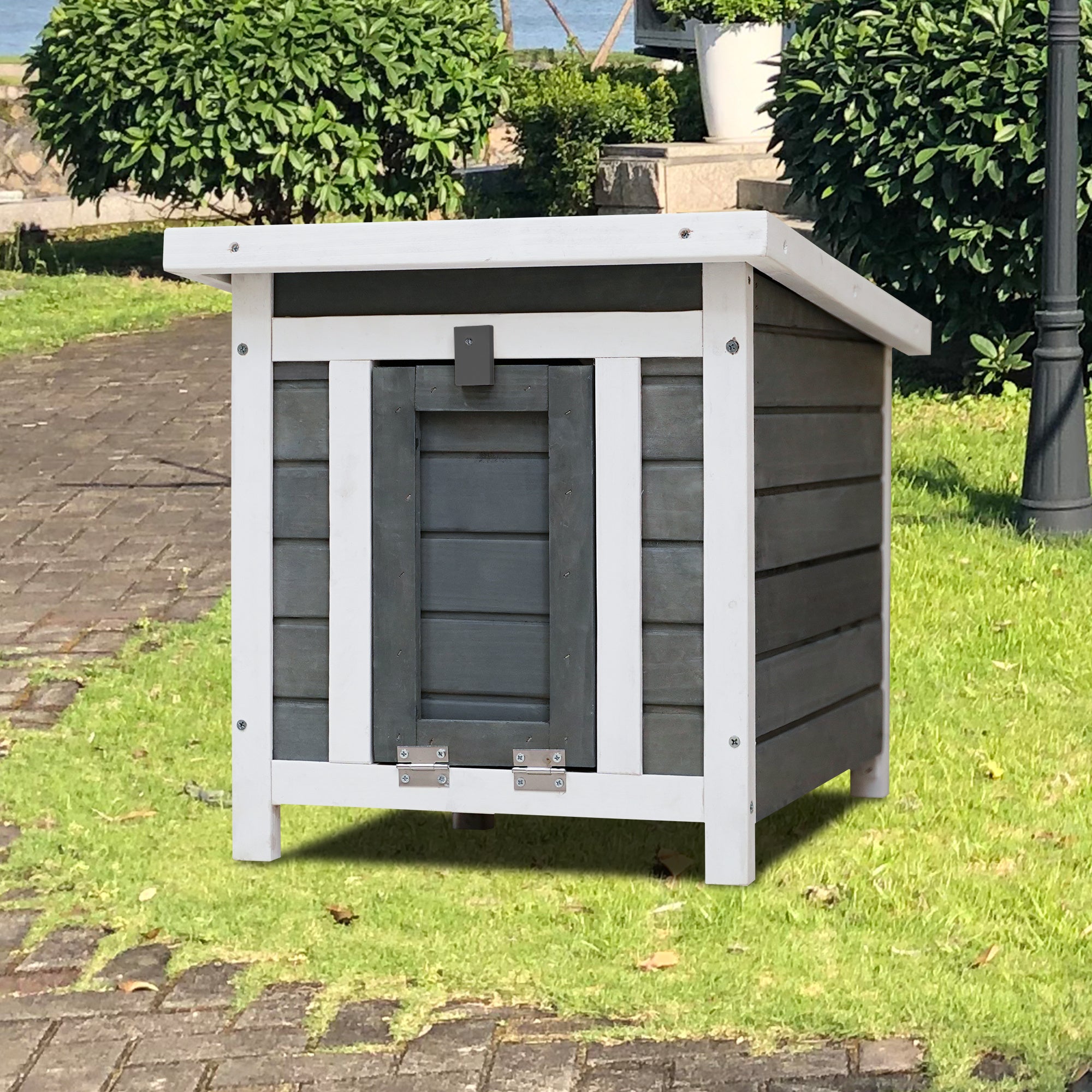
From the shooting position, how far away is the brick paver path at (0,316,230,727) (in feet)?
20.5

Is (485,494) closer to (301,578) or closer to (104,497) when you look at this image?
(301,578)

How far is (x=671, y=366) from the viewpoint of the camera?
140 inches

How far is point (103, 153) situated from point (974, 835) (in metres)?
10.4

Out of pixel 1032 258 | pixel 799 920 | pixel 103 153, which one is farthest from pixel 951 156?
pixel 103 153

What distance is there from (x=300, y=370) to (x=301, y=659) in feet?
1.89

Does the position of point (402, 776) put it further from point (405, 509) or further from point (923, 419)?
point (923, 419)

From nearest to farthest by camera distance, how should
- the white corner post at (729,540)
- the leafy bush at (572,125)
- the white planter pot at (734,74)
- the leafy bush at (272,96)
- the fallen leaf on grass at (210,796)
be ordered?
the white corner post at (729,540) → the fallen leaf on grass at (210,796) → the leafy bush at (272,96) → the leafy bush at (572,125) → the white planter pot at (734,74)

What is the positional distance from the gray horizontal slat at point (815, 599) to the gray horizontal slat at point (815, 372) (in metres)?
0.35

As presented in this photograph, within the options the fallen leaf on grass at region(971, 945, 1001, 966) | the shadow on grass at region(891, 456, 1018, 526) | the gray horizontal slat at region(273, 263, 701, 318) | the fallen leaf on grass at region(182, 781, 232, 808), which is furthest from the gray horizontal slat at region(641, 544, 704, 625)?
the shadow on grass at region(891, 456, 1018, 526)

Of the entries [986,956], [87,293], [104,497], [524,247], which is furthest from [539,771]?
[87,293]

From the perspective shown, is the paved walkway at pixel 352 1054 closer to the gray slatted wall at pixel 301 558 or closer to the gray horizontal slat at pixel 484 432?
the gray slatted wall at pixel 301 558

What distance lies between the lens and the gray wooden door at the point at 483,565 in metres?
3.62

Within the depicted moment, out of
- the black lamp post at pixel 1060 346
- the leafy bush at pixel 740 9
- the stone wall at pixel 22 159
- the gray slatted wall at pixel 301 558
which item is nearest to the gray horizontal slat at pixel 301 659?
the gray slatted wall at pixel 301 558

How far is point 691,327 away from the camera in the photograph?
3.53 metres
